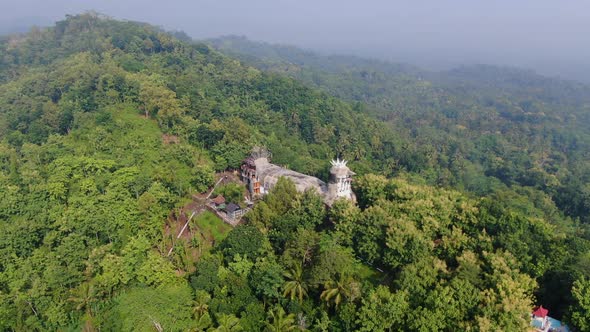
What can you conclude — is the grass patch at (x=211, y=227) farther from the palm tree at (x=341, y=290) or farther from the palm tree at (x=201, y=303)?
the palm tree at (x=341, y=290)

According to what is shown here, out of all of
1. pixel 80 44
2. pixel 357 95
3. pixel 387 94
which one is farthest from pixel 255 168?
pixel 387 94

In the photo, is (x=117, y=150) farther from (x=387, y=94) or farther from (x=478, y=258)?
(x=387, y=94)

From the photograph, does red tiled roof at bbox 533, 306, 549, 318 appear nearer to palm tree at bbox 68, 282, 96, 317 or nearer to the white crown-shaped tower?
the white crown-shaped tower

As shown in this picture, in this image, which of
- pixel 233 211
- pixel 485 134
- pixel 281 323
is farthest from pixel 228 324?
pixel 485 134

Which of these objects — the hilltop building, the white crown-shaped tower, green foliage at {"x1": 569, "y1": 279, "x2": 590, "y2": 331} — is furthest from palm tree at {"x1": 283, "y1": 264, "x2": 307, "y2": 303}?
green foliage at {"x1": 569, "y1": 279, "x2": 590, "y2": 331}

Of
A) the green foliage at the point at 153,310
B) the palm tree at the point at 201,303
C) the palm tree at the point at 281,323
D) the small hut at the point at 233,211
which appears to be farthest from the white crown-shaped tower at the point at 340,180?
the green foliage at the point at 153,310

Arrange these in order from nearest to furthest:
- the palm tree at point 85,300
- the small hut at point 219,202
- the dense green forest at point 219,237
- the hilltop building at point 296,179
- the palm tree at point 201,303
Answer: the dense green forest at point 219,237
the palm tree at point 201,303
the palm tree at point 85,300
the hilltop building at point 296,179
the small hut at point 219,202

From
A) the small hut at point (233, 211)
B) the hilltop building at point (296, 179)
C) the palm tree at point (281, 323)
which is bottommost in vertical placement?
the palm tree at point (281, 323)

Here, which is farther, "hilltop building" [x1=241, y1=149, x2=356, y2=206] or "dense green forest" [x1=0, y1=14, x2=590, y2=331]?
"hilltop building" [x1=241, y1=149, x2=356, y2=206]
